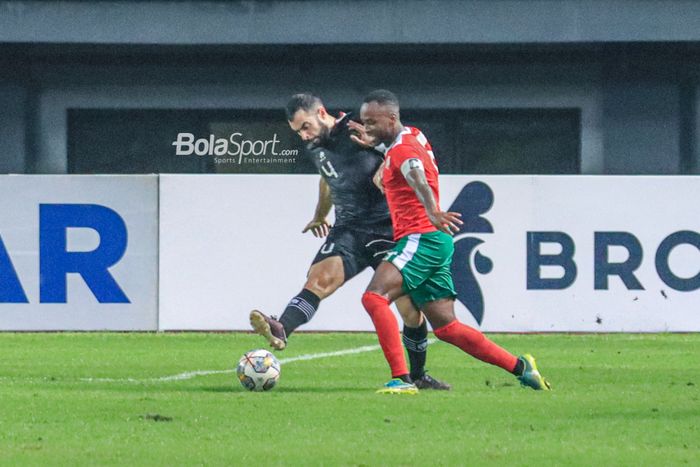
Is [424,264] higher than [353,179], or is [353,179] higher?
[353,179]

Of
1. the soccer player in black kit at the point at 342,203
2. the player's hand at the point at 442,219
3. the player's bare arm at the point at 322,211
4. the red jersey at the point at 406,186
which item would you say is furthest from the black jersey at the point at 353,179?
the player's hand at the point at 442,219

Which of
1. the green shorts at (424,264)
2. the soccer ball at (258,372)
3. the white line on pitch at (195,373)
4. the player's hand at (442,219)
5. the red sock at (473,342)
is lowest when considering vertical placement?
the white line on pitch at (195,373)

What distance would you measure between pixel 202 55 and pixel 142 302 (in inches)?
345

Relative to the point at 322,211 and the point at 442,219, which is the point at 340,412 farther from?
the point at 322,211

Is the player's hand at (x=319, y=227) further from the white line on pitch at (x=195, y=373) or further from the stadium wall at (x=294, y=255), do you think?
the stadium wall at (x=294, y=255)

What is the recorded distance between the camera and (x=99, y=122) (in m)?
23.7

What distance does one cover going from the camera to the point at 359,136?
34.5ft

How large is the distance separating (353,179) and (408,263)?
1.61m

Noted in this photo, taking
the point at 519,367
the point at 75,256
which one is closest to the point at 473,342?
the point at 519,367

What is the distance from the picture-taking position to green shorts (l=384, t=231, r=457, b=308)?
9.12 m

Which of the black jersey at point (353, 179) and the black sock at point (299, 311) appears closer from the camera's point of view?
the black sock at point (299, 311)

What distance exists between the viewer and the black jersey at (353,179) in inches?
416

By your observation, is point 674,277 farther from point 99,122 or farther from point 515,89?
point 99,122

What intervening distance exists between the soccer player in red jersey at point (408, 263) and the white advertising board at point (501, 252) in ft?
19.4
